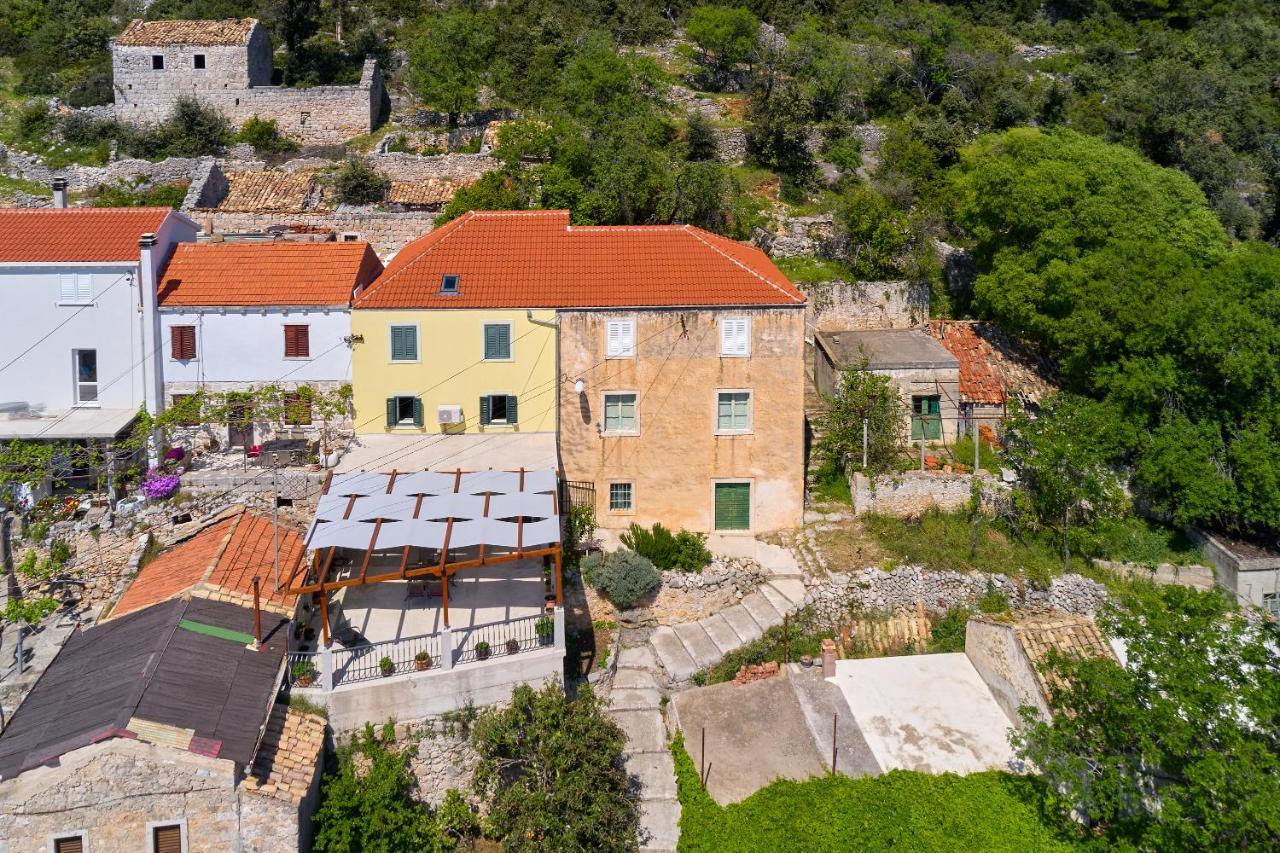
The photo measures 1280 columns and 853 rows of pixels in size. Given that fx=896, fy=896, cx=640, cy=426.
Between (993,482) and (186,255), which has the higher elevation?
(186,255)

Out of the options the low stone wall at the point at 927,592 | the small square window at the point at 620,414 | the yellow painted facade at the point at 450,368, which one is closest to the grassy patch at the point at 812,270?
the small square window at the point at 620,414

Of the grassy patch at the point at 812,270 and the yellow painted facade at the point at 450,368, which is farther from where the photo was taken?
the grassy patch at the point at 812,270

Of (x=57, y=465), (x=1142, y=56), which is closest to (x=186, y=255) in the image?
(x=57, y=465)

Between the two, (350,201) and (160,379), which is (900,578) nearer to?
(160,379)

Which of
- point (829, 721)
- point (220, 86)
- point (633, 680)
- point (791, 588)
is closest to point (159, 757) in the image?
point (633, 680)

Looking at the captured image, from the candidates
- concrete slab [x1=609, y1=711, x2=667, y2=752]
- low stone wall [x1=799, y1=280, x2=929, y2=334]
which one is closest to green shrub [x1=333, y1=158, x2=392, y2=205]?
low stone wall [x1=799, y1=280, x2=929, y2=334]

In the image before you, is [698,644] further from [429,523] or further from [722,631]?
[429,523]

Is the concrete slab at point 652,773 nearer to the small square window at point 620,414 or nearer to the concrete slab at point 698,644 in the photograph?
the concrete slab at point 698,644
